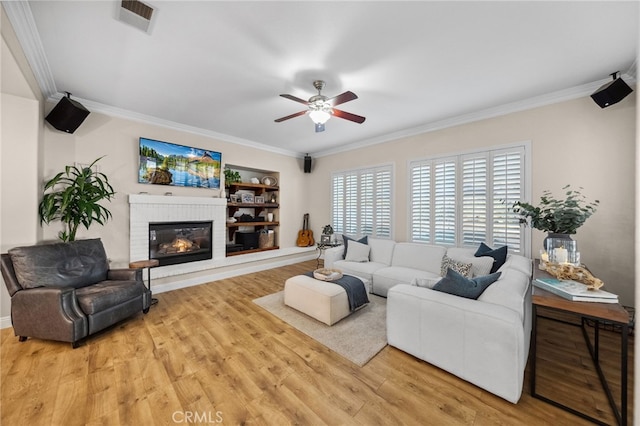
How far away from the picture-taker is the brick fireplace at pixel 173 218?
3688mm

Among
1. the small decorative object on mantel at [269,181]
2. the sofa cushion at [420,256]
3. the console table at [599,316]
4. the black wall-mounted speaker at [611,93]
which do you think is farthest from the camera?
the small decorative object on mantel at [269,181]

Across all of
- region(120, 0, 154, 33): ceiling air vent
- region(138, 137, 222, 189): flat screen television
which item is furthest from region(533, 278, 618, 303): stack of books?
region(138, 137, 222, 189): flat screen television

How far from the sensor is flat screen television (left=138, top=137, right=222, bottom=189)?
12.6 feet

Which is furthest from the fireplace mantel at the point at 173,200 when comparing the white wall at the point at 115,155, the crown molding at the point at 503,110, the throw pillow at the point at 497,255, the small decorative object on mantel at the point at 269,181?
the throw pillow at the point at 497,255

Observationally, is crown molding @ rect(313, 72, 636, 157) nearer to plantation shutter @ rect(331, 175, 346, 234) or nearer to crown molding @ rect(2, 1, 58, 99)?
plantation shutter @ rect(331, 175, 346, 234)

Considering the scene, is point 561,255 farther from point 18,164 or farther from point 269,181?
point 18,164

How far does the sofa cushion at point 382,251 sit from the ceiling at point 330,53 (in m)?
2.19

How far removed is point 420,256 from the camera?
3.74m

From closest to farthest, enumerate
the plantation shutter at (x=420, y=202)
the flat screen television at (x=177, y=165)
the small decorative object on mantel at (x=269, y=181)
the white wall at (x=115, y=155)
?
the white wall at (x=115, y=155), the flat screen television at (x=177, y=165), the plantation shutter at (x=420, y=202), the small decorative object on mantel at (x=269, y=181)

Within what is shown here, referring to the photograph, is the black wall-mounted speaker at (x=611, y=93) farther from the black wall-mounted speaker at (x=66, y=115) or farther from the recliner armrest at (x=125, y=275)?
the black wall-mounted speaker at (x=66, y=115)

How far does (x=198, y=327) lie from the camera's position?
8.63 feet

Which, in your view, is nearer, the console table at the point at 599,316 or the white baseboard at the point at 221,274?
the console table at the point at 599,316

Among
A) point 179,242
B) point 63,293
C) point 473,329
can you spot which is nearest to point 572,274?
point 473,329

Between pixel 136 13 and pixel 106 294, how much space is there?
258 cm
